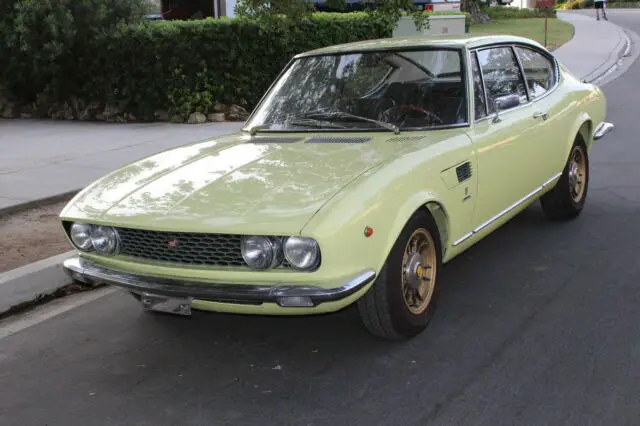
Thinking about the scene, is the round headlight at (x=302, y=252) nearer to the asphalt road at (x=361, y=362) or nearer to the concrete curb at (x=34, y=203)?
the asphalt road at (x=361, y=362)

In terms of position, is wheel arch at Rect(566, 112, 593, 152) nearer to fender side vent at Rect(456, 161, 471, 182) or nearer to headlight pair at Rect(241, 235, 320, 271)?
fender side vent at Rect(456, 161, 471, 182)

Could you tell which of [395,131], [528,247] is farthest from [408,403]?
[528,247]

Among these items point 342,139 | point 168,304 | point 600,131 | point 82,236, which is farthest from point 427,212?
point 600,131

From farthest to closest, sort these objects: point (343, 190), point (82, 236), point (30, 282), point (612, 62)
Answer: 1. point (612, 62)
2. point (30, 282)
3. point (82, 236)
4. point (343, 190)

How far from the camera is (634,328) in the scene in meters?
4.28

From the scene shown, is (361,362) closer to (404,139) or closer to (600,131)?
(404,139)

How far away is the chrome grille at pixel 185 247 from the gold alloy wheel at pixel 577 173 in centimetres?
363

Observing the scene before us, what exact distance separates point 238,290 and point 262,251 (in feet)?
0.73

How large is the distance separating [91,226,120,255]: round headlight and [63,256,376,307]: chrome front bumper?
0.12 metres

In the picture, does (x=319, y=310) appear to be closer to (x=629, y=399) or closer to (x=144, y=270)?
(x=144, y=270)

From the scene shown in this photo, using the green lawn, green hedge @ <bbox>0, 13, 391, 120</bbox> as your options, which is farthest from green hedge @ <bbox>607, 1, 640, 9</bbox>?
green hedge @ <bbox>0, 13, 391, 120</bbox>

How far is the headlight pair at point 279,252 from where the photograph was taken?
356 centimetres

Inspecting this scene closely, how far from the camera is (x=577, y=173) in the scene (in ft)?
21.5

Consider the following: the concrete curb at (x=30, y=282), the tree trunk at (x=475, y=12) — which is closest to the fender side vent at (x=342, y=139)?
the concrete curb at (x=30, y=282)
